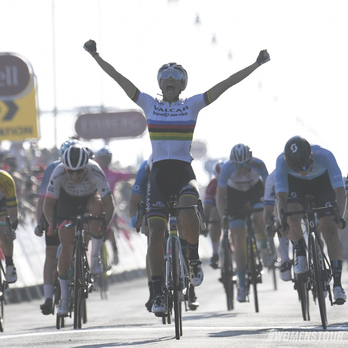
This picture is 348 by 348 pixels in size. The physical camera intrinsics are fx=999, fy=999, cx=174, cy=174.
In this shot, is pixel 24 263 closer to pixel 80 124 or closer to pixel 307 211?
pixel 307 211

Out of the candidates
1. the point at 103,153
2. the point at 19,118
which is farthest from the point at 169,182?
the point at 19,118

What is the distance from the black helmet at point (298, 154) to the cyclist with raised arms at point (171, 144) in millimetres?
915

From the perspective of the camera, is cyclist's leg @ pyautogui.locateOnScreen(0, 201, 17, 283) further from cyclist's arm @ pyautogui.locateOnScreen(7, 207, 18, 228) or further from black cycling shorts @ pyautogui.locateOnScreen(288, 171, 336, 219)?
black cycling shorts @ pyautogui.locateOnScreen(288, 171, 336, 219)

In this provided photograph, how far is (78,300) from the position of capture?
1062 centimetres

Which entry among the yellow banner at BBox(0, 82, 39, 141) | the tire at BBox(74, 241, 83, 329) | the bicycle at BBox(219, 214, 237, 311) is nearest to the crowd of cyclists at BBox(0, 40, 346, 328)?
the tire at BBox(74, 241, 83, 329)

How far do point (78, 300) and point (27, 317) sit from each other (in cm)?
395

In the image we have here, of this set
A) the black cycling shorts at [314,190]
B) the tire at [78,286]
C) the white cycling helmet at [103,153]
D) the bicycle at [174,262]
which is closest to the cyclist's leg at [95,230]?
the tire at [78,286]

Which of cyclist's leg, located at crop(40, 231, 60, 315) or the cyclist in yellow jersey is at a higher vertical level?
the cyclist in yellow jersey

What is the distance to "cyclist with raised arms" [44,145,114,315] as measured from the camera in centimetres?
1090

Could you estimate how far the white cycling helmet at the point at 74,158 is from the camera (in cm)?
1085

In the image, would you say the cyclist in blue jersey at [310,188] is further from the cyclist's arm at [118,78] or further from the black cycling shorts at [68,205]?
the black cycling shorts at [68,205]

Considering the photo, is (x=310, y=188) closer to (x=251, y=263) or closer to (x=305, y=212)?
(x=305, y=212)

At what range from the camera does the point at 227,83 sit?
30.3 feet

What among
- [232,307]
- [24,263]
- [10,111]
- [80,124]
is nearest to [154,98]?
[232,307]
